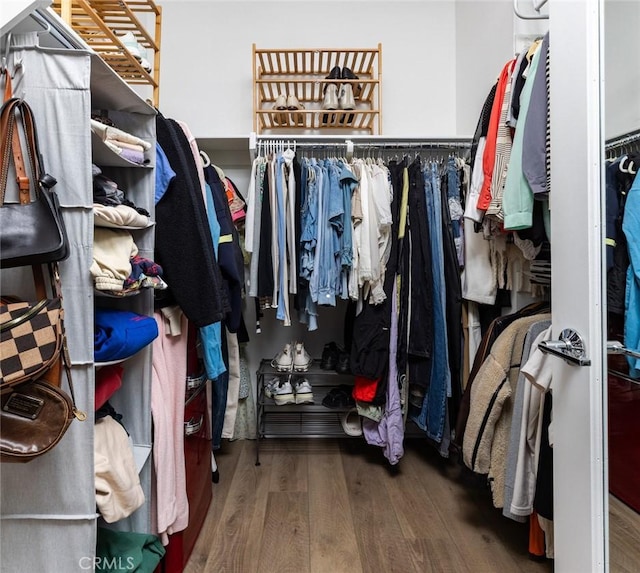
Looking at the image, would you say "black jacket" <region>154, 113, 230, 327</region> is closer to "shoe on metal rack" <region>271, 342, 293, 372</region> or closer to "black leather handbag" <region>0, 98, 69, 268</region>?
"black leather handbag" <region>0, 98, 69, 268</region>

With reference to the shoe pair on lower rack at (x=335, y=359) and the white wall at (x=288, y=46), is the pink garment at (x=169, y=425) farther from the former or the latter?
the white wall at (x=288, y=46)

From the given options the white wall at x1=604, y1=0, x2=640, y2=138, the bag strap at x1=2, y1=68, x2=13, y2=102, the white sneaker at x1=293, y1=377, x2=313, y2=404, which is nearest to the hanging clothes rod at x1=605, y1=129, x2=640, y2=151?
the white wall at x1=604, y1=0, x2=640, y2=138

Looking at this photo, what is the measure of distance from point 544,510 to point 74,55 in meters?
1.72

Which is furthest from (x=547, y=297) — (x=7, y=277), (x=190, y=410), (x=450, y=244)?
(x=7, y=277)

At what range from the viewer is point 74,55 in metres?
0.83

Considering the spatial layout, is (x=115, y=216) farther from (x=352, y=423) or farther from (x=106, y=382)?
(x=352, y=423)

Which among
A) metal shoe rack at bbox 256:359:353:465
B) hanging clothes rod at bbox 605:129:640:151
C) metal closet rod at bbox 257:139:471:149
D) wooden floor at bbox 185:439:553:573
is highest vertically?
metal closet rod at bbox 257:139:471:149

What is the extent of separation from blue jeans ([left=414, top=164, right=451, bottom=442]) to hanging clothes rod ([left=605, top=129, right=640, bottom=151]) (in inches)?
40.8

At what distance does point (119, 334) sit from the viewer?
966 mm

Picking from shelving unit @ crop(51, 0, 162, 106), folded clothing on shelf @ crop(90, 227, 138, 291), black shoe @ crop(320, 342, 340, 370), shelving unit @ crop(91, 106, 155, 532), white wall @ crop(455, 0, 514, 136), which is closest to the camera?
folded clothing on shelf @ crop(90, 227, 138, 291)

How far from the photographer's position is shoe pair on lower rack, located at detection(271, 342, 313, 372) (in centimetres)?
220

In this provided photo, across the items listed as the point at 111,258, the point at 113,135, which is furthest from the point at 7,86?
the point at 111,258

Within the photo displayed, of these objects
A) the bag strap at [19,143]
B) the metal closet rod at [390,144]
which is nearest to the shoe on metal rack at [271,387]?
the metal closet rod at [390,144]

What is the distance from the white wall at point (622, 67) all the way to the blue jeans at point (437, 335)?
1045 mm
